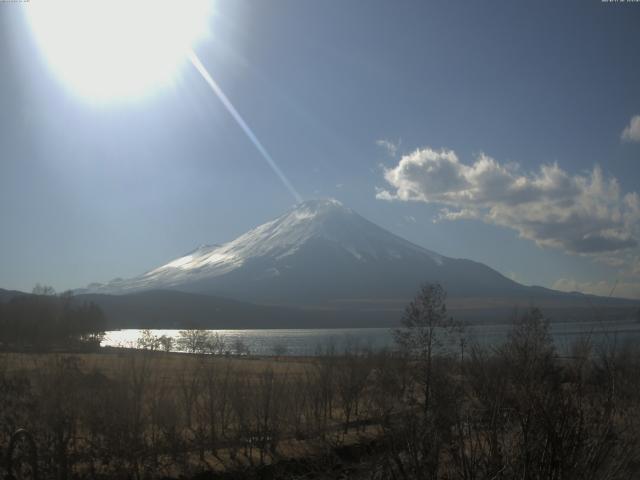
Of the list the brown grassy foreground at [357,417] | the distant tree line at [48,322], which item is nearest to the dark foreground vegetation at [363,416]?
the brown grassy foreground at [357,417]

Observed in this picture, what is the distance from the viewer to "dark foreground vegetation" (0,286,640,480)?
399cm

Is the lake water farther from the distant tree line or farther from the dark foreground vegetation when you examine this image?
the distant tree line

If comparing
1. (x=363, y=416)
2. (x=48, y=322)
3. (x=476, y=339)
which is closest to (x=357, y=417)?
(x=363, y=416)

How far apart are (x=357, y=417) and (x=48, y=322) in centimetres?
3671

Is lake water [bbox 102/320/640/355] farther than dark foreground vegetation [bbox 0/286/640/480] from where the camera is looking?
Yes

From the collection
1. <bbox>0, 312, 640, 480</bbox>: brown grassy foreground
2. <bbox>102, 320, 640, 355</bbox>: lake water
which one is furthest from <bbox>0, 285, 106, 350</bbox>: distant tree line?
<bbox>0, 312, 640, 480</bbox>: brown grassy foreground

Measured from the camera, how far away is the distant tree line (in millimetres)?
40881

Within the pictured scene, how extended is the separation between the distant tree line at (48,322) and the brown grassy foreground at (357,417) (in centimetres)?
1997

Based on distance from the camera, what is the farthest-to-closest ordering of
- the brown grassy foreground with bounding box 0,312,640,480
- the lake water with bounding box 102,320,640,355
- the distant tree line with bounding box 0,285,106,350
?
the distant tree line with bounding box 0,285,106,350, the lake water with bounding box 102,320,640,355, the brown grassy foreground with bounding box 0,312,640,480

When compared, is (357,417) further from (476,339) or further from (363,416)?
(476,339)

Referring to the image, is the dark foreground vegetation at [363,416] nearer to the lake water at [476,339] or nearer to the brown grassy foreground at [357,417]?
the brown grassy foreground at [357,417]

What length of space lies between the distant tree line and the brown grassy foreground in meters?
20.0

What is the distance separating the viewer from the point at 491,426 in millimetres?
4191

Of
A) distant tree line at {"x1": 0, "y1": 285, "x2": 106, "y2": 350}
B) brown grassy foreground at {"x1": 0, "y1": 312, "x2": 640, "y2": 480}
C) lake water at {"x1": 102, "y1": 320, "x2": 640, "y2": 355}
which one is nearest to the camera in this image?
brown grassy foreground at {"x1": 0, "y1": 312, "x2": 640, "y2": 480}
